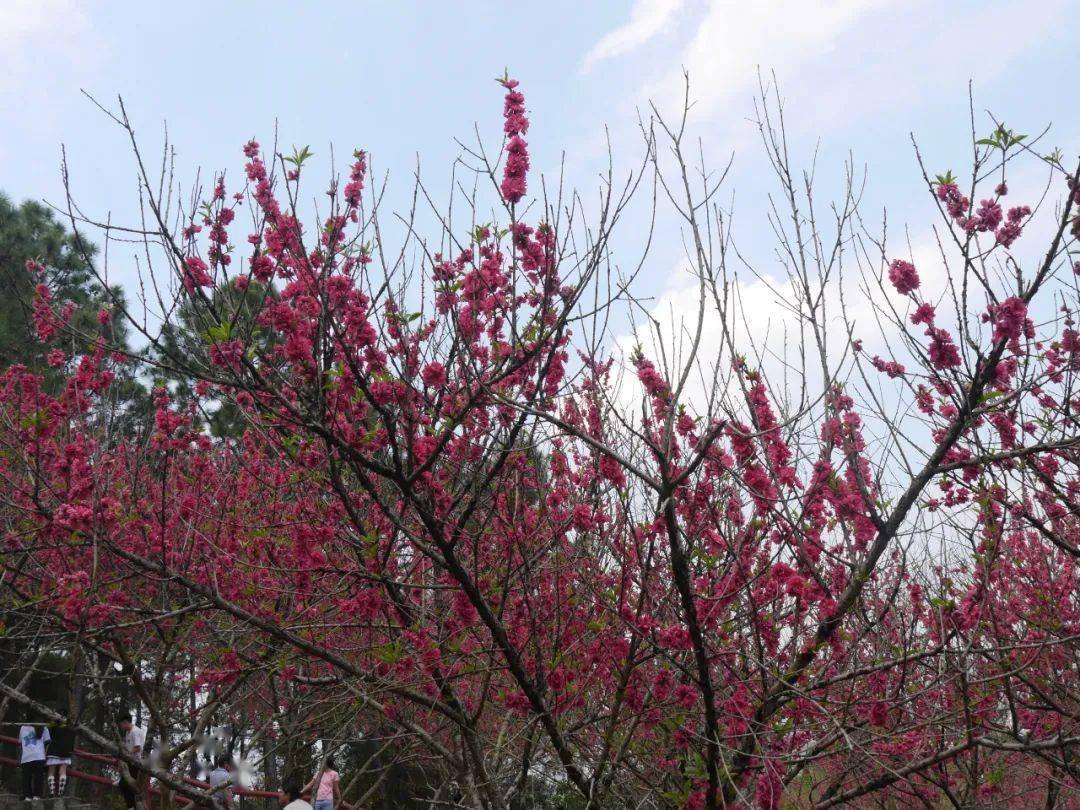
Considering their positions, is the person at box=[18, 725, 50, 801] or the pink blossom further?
the person at box=[18, 725, 50, 801]

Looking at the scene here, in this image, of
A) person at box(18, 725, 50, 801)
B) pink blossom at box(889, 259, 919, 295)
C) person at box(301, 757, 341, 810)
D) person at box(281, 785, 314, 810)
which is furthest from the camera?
person at box(18, 725, 50, 801)

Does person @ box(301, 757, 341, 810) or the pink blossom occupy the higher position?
the pink blossom

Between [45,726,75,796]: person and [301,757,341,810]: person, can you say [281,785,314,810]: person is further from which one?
[45,726,75,796]: person

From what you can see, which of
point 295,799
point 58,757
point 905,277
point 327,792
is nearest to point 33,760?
point 58,757

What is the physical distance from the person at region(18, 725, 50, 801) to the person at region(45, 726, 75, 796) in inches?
16.4

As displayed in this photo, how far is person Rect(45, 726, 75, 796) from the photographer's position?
11.6 metres

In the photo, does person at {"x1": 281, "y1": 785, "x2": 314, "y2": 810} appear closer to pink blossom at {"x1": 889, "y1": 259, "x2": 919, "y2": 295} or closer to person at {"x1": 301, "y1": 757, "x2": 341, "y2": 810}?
person at {"x1": 301, "y1": 757, "x2": 341, "y2": 810}

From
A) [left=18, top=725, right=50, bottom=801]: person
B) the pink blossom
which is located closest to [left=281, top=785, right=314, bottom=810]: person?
[left=18, top=725, right=50, bottom=801]: person

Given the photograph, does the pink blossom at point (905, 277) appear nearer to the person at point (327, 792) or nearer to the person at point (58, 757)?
the person at point (327, 792)

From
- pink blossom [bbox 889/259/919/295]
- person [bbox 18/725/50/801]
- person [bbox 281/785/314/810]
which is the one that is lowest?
person [bbox 18/725/50/801]

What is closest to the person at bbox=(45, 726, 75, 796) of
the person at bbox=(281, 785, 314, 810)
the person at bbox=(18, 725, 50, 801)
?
the person at bbox=(18, 725, 50, 801)

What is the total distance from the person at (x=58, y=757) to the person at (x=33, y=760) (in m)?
0.42

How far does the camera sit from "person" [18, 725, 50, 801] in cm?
1069

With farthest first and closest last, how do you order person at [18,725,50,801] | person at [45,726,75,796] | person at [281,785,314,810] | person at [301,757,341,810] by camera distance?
person at [45,726,75,796] → person at [18,725,50,801] → person at [301,757,341,810] → person at [281,785,314,810]
